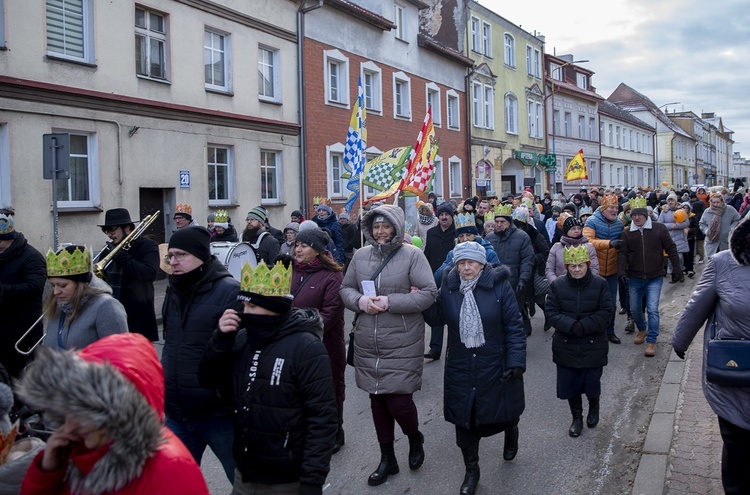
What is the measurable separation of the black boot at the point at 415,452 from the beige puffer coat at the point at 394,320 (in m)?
0.44

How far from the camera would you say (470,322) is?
4895 millimetres

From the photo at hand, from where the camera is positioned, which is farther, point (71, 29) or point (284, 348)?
point (71, 29)

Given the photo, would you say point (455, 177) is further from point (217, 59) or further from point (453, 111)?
point (217, 59)

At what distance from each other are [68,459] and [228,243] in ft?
26.2

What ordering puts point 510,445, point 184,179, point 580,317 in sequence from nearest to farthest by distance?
point 510,445 → point 580,317 → point 184,179

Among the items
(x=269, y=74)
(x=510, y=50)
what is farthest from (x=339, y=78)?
(x=510, y=50)

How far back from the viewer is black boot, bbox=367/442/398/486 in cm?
502

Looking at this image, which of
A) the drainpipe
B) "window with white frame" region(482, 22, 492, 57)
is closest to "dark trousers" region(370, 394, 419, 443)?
the drainpipe

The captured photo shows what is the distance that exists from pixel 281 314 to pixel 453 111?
2941cm

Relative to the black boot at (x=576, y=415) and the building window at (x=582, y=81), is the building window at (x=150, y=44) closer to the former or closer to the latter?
the black boot at (x=576, y=415)

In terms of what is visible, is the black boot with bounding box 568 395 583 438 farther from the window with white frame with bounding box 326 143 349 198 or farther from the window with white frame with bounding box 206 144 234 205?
the window with white frame with bounding box 326 143 349 198

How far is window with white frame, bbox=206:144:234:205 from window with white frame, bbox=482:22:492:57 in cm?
2048

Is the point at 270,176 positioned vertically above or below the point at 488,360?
above

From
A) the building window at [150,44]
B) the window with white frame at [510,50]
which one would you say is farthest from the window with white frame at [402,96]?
the window with white frame at [510,50]
